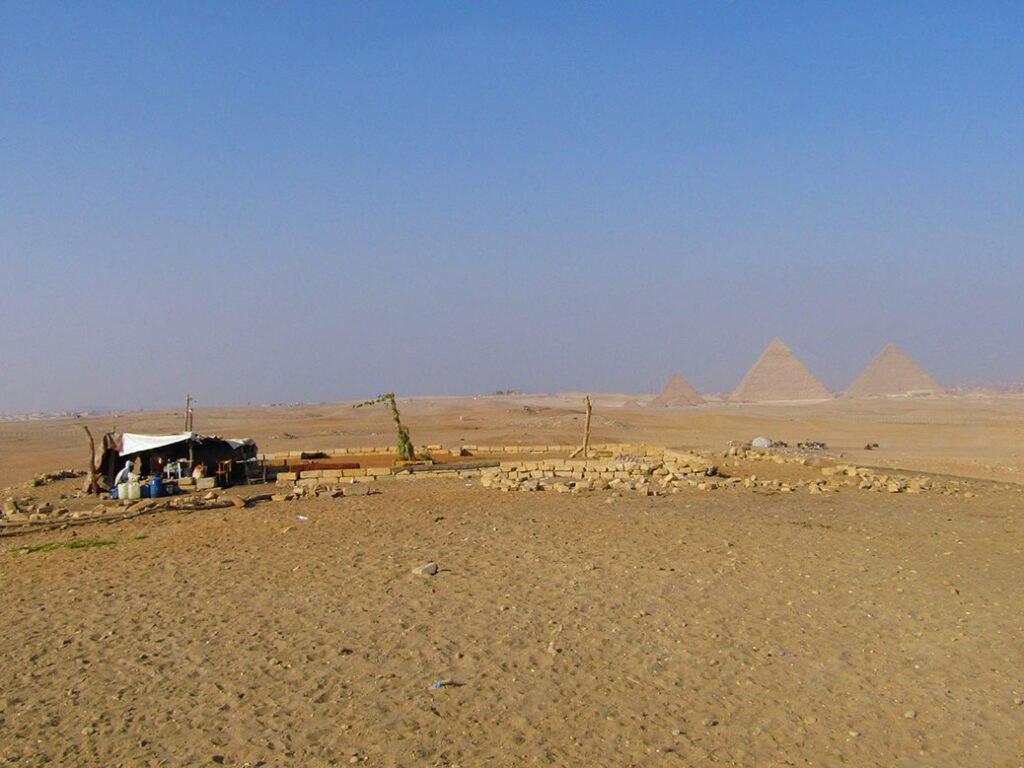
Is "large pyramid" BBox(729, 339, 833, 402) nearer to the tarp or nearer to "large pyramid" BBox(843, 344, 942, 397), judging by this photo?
"large pyramid" BBox(843, 344, 942, 397)

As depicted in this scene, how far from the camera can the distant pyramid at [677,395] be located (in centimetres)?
8862

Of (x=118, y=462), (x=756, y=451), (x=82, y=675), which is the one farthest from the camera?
(x=756, y=451)

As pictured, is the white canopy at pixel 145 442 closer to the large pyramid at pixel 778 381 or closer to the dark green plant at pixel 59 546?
the dark green plant at pixel 59 546

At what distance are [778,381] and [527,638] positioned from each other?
9299cm

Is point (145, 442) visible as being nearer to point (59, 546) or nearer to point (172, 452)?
point (172, 452)

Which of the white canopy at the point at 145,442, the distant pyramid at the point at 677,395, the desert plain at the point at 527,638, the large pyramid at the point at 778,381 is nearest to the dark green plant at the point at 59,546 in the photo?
the desert plain at the point at 527,638

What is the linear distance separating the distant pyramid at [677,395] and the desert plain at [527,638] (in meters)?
78.0

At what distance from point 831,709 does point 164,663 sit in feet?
14.9

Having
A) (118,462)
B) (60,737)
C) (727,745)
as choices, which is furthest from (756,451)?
(60,737)

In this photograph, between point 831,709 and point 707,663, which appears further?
point 707,663

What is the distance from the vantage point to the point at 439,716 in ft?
16.0

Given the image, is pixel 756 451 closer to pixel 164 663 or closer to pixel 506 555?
pixel 506 555

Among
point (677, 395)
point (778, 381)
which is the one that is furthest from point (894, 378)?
point (677, 395)

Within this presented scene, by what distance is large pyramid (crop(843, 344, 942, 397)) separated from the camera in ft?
307
